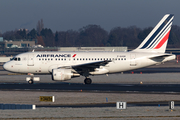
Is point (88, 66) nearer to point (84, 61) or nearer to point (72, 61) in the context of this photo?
point (84, 61)

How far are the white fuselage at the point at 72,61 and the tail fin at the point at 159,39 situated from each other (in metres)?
1.76

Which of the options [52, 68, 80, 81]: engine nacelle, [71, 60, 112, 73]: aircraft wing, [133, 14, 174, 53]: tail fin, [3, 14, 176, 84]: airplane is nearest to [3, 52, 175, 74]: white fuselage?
[3, 14, 176, 84]: airplane

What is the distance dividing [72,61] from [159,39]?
12.9 meters

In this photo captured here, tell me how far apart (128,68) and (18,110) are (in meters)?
23.2

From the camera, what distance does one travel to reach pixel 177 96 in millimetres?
27594

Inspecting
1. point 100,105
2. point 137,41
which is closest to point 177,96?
point 100,105

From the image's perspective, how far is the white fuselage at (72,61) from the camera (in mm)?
40844

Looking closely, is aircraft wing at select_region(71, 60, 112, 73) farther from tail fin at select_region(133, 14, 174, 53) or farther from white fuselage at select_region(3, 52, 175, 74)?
tail fin at select_region(133, 14, 174, 53)

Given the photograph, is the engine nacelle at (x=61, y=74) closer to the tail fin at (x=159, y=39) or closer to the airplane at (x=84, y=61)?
the airplane at (x=84, y=61)

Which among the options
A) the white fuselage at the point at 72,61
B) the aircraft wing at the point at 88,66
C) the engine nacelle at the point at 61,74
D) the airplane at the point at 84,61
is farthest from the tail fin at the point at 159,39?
the engine nacelle at the point at 61,74

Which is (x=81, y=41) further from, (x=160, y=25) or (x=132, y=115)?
(x=132, y=115)

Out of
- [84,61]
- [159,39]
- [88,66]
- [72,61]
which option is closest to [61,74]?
[72,61]

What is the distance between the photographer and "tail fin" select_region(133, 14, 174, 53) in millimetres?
42812

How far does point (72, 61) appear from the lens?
41.1 metres
